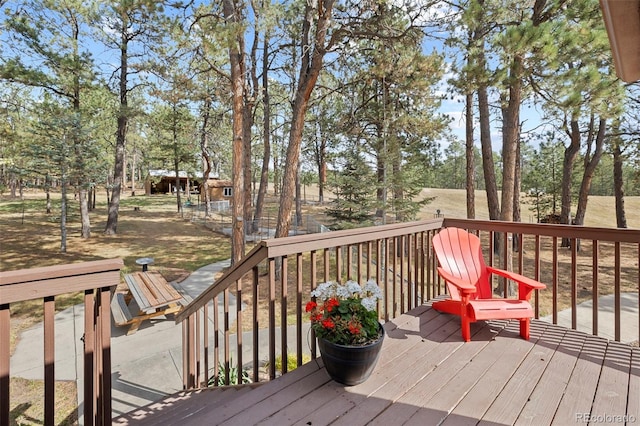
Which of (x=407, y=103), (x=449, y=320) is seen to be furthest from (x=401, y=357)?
(x=407, y=103)

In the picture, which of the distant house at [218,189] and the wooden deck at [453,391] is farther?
the distant house at [218,189]

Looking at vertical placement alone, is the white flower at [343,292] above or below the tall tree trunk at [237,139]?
below

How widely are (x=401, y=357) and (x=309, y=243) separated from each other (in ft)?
3.47

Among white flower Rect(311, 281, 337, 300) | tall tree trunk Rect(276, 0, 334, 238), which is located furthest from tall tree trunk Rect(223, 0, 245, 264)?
white flower Rect(311, 281, 337, 300)

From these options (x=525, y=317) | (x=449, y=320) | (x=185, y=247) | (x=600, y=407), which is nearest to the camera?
(x=600, y=407)

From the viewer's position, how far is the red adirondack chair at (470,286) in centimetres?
250

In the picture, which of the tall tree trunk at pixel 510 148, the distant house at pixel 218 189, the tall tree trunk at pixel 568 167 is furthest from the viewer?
the distant house at pixel 218 189

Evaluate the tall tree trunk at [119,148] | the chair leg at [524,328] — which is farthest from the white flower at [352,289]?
the tall tree trunk at [119,148]

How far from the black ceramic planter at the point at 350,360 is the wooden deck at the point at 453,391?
0.22 ft

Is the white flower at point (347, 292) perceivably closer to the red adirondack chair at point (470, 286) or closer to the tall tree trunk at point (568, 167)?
the red adirondack chair at point (470, 286)

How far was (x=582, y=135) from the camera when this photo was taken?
11.1 metres

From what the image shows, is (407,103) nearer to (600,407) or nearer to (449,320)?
(449,320)

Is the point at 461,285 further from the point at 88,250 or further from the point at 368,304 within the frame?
the point at 88,250

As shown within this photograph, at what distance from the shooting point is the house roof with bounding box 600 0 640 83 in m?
1.26
